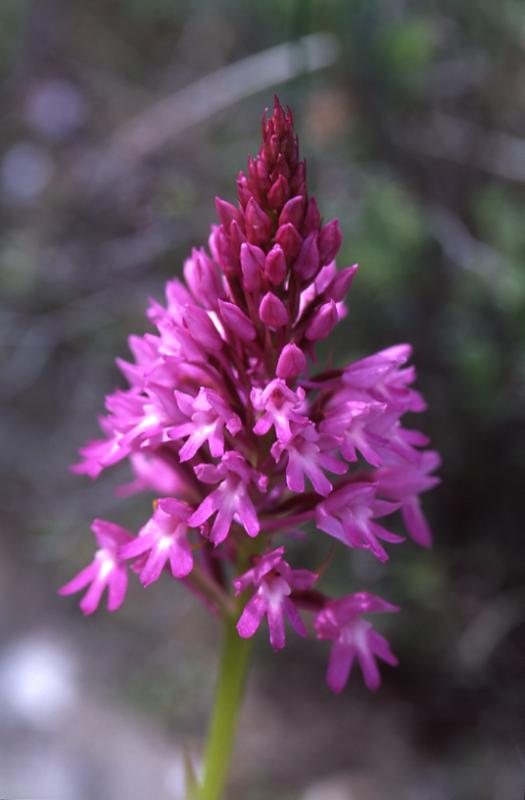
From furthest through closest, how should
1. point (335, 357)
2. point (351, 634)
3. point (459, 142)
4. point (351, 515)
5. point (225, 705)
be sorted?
point (459, 142), point (335, 357), point (225, 705), point (351, 634), point (351, 515)

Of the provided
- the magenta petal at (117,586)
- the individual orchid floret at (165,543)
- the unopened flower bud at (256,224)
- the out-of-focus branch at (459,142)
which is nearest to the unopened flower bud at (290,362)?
the unopened flower bud at (256,224)

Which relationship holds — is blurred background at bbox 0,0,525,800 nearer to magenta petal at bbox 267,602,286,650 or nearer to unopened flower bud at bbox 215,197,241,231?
magenta petal at bbox 267,602,286,650

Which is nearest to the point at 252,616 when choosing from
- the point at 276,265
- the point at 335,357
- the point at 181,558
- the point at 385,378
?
the point at 181,558

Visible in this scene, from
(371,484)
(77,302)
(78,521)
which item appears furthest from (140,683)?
(371,484)

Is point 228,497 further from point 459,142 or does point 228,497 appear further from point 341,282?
point 459,142

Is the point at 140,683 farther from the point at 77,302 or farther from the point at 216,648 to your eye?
the point at 77,302

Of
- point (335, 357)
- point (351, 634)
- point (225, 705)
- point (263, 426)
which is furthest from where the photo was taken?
point (335, 357)

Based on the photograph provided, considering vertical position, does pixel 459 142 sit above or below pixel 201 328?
above
